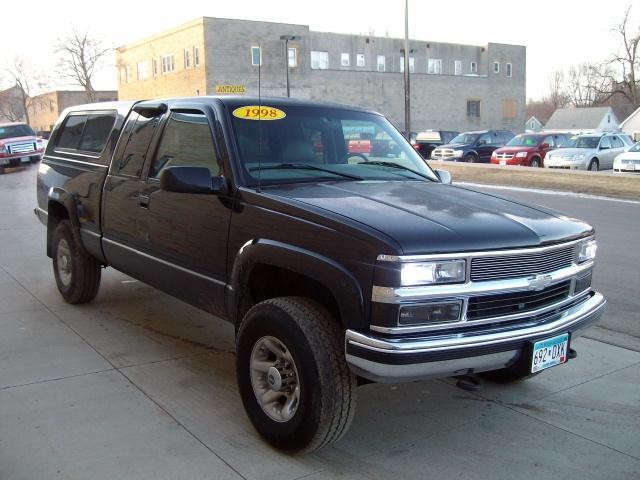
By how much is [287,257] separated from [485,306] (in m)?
1.04

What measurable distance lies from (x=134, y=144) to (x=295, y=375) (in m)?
2.71

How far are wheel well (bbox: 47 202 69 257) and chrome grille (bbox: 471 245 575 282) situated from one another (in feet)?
15.1

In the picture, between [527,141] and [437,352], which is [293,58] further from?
[437,352]

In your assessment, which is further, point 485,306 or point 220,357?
point 220,357

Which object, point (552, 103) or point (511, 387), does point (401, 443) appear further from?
point (552, 103)

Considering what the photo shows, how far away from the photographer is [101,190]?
5.61 meters

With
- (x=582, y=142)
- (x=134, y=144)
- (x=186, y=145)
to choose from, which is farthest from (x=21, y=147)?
(x=186, y=145)

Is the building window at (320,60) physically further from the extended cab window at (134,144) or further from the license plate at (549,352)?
the license plate at (549,352)

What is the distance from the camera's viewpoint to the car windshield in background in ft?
82.5

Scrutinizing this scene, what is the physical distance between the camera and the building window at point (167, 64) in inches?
2217

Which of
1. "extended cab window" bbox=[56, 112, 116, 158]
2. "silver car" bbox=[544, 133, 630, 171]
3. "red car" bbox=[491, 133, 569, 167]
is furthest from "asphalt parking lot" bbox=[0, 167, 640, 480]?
"red car" bbox=[491, 133, 569, 167]

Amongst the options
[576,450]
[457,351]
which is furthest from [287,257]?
[576,450]

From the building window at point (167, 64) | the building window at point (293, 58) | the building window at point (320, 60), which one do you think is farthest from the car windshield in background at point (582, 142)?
the building window at point (320, 60)

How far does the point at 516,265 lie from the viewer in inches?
131
